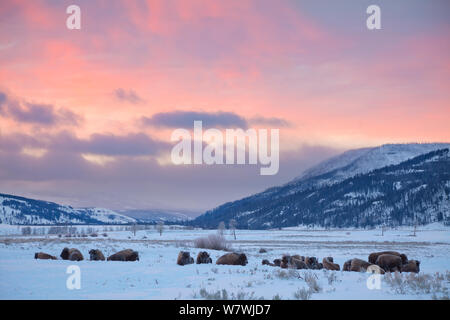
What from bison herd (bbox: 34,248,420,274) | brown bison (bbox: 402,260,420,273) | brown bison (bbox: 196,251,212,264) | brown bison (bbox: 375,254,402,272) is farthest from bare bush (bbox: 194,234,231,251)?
brown bison (bbox: 402,260,420,273)

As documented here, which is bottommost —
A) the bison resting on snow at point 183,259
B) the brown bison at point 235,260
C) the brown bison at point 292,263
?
the brown bison at point 292,263

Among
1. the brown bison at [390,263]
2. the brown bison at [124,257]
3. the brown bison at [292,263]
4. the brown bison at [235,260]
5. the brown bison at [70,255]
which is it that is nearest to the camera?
the brown bison at [390,263]

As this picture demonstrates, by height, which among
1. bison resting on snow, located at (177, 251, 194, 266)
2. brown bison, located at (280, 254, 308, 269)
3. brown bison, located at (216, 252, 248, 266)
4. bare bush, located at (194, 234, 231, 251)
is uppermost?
bison resting on snow, located at (177, 251, 194, 266)

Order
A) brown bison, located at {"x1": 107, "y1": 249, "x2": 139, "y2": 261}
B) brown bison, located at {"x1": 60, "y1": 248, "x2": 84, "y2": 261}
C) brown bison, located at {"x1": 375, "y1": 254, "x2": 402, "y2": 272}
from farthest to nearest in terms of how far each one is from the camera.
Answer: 1. brown bison, located at {"x1": 60, "y1": 248, "x2": 84, "y2": 261}
2. brown bison, located at {"x1": 107, "y1": 249, "x2": 139, "y2": 261}
3. brown bison, located at {"x1": 375, "y1": 254, "x2": 402, "y2": 272}

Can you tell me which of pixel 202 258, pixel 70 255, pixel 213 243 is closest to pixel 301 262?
pixel 202 258

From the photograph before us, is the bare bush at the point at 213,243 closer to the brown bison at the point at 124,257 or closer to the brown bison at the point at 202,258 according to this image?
the brown bison at the point at 202,258

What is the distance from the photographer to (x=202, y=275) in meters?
17.4

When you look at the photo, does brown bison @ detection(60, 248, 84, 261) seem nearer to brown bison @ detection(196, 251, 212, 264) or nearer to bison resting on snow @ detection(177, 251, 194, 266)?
bison resting on snow @ detection(177, 251, 194, 266)

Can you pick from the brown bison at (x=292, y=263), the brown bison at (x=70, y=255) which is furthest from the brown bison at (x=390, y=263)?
the brown bison at (x=70, y=255)

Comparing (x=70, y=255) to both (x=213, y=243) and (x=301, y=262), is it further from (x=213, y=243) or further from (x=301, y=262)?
(x=213, y=243)
